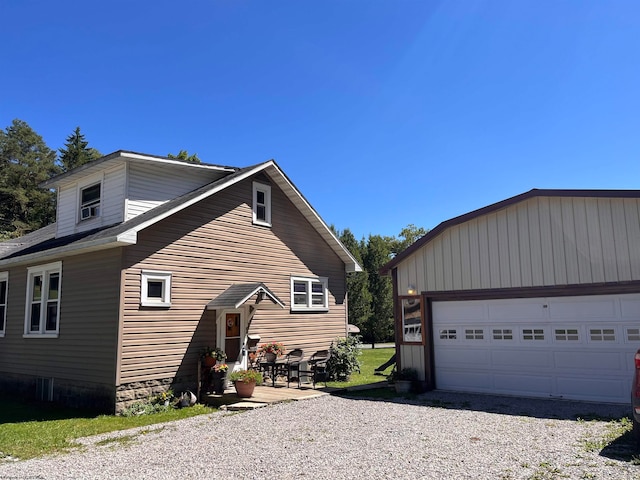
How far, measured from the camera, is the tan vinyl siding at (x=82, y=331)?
10.5 meters

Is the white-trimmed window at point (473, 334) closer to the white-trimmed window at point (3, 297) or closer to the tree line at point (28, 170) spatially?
the white-trimmed window at point (3, 297)

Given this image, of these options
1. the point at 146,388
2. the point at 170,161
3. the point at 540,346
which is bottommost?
the point at 146,388

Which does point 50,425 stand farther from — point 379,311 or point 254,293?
point 379,311

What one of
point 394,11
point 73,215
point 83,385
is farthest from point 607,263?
point 73,215

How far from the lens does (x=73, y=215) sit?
1328cm

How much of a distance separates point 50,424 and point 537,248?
10.8m

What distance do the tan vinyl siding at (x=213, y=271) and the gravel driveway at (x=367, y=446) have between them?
2.23 m

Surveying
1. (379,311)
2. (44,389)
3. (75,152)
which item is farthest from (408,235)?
(44,389)

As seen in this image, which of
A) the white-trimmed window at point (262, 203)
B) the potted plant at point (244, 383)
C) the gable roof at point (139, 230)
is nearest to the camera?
the gable roof at point (139, 230)

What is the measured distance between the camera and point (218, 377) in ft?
38.5

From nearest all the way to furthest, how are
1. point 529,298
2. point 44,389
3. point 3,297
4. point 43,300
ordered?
point 529,298, point 44,389, point 43,300, point 3,297

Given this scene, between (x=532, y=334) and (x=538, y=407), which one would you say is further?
(x=532, y=334)

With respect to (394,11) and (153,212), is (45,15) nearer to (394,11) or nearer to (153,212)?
(153,212)

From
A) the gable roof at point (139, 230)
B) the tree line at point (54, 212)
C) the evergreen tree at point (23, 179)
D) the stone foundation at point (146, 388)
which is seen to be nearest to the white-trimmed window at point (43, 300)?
the gable roof at point (139, 230)
